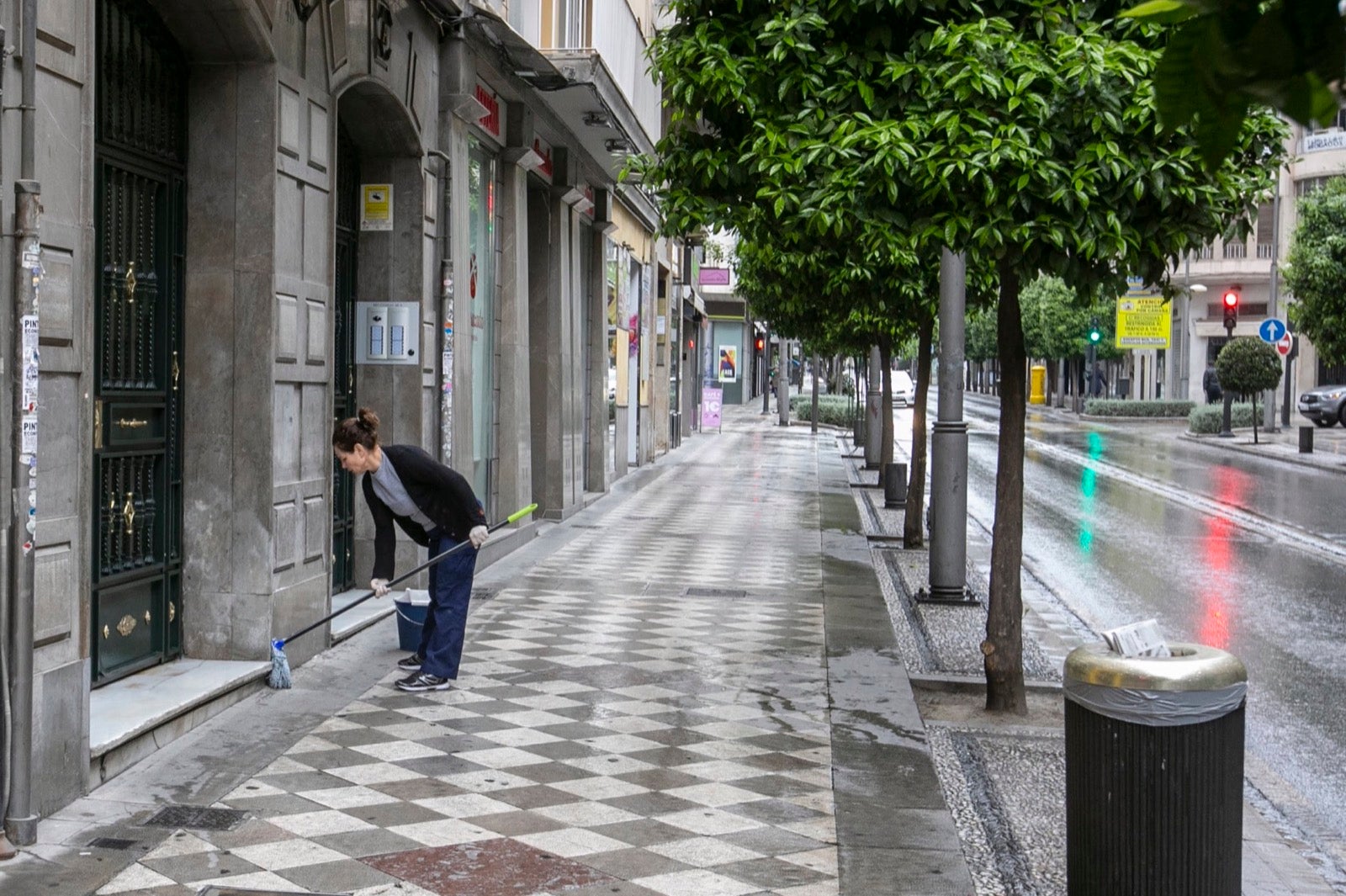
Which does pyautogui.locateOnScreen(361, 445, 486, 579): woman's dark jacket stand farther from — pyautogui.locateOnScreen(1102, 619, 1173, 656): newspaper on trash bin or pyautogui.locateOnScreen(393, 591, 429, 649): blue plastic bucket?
pyautogui.locateOnScreen(1102, 619, 1173, 656): newspaper on trash bin

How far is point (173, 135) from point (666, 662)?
4.33 meters

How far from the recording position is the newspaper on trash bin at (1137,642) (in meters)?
4.71

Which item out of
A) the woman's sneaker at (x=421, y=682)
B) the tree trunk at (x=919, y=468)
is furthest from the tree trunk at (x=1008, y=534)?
the tree trunk at (x=919, y=468)

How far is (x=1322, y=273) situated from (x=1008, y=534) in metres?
26.6

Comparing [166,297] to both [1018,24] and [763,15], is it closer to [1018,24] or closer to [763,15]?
[763,15]

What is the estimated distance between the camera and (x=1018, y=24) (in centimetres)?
803

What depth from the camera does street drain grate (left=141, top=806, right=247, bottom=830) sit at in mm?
5863

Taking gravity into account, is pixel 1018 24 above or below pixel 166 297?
above

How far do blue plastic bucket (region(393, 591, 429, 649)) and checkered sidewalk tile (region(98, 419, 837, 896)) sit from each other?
0.58 ft

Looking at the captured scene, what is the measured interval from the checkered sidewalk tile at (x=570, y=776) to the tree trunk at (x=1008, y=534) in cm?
102

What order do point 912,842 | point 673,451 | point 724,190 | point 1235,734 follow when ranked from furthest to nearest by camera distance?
point 673,451 → point 724,190 → point 912,842 → point 1235,734

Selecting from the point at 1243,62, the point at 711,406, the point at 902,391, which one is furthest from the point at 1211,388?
the point at 1243,62

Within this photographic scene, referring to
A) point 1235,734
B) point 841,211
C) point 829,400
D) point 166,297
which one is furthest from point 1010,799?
point 829,400

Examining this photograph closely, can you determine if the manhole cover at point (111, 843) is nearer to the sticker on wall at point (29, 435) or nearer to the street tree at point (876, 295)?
the sticker on wall at point (29, 435)
